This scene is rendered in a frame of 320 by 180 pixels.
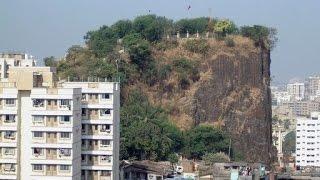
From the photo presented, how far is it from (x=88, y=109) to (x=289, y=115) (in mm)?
73537

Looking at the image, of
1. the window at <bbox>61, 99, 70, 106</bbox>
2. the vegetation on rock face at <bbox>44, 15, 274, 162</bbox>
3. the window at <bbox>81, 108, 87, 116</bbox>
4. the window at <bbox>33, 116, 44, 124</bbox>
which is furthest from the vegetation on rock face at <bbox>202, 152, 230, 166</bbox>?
the window at <bbox>33, 116, 44, 124</bbox>

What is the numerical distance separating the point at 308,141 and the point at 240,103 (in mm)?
16661

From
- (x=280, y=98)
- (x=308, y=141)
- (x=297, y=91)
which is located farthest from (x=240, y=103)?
(x=297, y=91)

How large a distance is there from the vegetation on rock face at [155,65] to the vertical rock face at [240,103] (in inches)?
34.3

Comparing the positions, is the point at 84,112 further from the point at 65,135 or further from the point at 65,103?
the point at 65,135

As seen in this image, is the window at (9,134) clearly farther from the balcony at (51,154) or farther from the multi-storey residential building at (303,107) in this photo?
the multi-storey residential building at (303,107)

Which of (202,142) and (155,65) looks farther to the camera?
(155,65)

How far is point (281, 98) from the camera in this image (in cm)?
12338

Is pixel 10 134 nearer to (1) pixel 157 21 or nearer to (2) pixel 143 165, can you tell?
(2) pixel 143 165

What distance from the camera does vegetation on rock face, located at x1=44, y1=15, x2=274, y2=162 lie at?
109 feet

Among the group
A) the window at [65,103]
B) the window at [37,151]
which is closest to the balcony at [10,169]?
the window at [37,151]

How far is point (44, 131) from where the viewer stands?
20.0m

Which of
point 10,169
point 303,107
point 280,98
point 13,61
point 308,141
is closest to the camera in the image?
point 10,169

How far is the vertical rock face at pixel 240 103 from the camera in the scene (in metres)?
38.0
